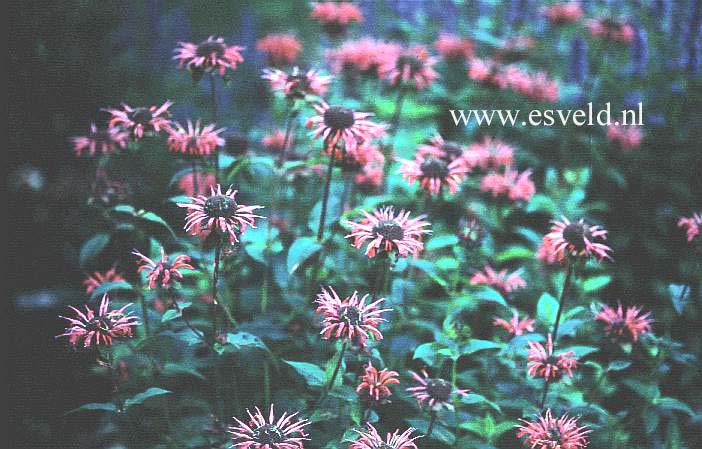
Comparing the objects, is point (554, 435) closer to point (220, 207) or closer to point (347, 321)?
point (347, 321)

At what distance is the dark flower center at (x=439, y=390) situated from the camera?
1450 mm

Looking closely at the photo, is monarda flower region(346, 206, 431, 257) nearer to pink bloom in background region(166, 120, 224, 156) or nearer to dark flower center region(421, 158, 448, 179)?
dark flower center region(421, 158, 448, 179)

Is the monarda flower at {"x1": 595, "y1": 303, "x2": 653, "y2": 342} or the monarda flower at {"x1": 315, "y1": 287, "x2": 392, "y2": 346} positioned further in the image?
the monarda flower at {"x1": 595, "y1": 303, "x2": 653, "y2": 342}

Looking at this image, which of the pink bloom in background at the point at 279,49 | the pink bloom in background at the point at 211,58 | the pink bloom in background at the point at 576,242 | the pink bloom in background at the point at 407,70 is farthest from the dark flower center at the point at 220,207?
the pink bloom in background at the point at 279,49

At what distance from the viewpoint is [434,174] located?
183 cm

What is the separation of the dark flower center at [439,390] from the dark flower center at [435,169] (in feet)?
1.98

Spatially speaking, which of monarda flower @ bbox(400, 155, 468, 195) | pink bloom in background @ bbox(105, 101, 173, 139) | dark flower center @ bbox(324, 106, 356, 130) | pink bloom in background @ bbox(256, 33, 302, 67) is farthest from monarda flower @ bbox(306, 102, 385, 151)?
pink bloom in background @ bbox(256, 33, 302, 67)

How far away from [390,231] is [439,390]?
38 centimetres

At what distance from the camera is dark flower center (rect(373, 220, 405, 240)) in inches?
61.7

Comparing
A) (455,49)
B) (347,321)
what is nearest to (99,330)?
(347,321)

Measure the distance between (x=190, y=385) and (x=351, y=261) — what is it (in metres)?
0.70

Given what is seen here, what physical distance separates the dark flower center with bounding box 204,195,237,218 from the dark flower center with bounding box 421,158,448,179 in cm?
59

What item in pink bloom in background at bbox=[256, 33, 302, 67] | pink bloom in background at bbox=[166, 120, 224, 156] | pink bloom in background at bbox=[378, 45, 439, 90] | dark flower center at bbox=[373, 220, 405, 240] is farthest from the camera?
pink bloom in background at bbox=[256, 33, 302, 67]

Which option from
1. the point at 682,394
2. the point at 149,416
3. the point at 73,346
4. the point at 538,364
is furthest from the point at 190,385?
the point at 682,394
